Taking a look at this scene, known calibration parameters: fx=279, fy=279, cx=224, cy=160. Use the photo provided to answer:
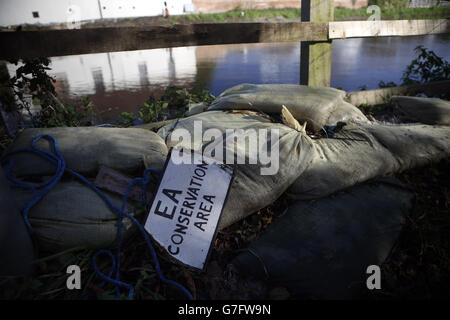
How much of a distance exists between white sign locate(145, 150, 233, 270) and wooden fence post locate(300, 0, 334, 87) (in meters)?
1.73

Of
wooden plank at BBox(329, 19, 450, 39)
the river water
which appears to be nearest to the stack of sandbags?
the river water

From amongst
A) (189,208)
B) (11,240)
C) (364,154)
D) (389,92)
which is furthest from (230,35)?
(389,92)

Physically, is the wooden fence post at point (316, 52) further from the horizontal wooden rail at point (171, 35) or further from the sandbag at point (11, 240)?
the sandbag at point (11, 240)

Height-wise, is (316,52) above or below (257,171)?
above

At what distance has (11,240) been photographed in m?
0.96

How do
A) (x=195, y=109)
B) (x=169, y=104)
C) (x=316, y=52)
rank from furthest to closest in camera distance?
(x=169, y=104) < (x=316, y=52) < (x=195, y=109)

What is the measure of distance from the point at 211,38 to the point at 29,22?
1486cm

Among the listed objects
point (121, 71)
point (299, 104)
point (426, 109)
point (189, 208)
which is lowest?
point (189, 208)

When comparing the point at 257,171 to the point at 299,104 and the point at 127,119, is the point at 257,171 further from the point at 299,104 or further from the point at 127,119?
the point at 127,119

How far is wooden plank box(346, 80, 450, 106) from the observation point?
9.05ft

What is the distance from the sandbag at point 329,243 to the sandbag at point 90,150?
668 millimetres

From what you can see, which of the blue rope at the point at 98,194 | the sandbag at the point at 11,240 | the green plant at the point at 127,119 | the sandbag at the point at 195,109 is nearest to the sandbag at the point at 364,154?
the blue rope at the point at 98,194

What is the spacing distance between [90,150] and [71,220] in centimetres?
39

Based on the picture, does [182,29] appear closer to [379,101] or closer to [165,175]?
[165,175]
